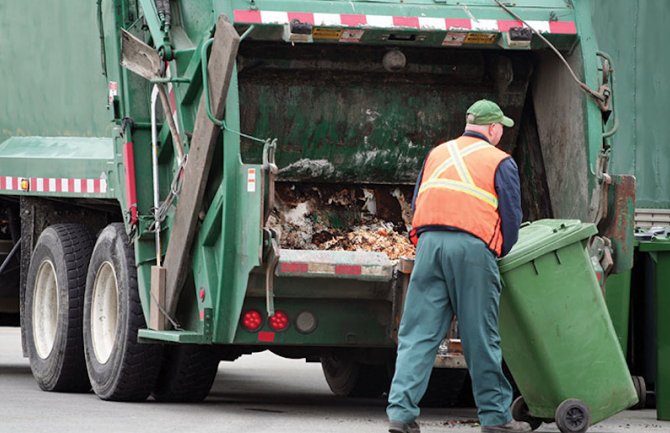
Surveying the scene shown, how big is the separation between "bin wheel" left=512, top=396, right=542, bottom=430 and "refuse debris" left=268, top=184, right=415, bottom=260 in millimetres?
1313

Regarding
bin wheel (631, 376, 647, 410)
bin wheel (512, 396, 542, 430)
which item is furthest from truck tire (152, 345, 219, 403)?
bin wheel (631, 376, 647, 410)

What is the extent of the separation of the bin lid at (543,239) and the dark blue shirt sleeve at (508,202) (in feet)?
0.30

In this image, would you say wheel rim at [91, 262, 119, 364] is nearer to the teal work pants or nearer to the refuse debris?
the refuse debris

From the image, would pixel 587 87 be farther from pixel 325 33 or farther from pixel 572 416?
pixel 572 416

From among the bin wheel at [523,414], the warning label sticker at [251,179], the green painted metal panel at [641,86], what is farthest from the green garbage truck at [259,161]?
the green painted metal panel at [641,86]

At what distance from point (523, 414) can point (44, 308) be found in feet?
11.5

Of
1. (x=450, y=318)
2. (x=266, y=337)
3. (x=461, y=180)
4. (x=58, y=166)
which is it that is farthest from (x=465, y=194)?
(x=58, y=166)

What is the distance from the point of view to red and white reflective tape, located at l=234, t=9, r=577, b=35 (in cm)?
814

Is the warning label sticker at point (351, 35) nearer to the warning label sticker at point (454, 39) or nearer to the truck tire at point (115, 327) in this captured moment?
the warning label sticker at point (454, 39)

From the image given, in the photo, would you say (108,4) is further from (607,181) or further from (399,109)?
(607,181)

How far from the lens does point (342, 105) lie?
29.9 feet

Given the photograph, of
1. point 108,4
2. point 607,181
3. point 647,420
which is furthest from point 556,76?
point 108,4

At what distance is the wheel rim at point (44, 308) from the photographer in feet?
33.1

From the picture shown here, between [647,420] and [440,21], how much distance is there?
2.30 m
